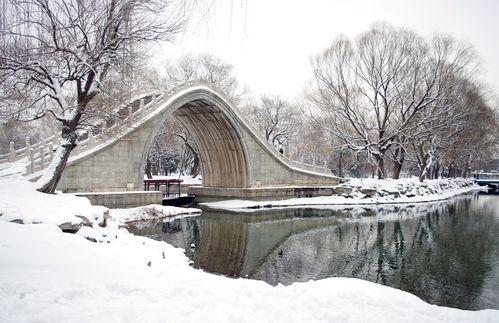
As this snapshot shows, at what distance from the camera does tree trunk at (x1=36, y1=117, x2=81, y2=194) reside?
566 inches

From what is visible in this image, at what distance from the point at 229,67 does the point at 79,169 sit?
3328 centimetres

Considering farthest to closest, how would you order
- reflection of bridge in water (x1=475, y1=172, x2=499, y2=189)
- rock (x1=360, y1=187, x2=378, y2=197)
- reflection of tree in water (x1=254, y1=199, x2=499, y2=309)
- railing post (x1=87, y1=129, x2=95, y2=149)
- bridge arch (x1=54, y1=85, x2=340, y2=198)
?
reflection of bridge in water (x1=475, y1=172, x2=499, y2=189) < rock (x1=360, y1=187, x2=378, y2=197) < bridge arch (x1=54, y1=85, x2=340, y2=198) < railing post (x1=87, y1=129, x2=95, y2=149) < reflection of tree in water (x1=254, y1=199, x2=499, y2=309)

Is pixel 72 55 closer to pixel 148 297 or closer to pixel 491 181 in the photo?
pixel 148 297

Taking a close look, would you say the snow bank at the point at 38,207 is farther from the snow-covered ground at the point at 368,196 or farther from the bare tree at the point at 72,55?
the snow-covered ground at the point at 368,196

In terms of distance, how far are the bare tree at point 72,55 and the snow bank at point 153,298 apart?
7.77 metres

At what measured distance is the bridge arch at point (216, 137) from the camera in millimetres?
29359

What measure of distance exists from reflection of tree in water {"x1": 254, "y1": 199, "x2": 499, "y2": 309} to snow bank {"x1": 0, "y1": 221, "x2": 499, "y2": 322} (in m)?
4.18

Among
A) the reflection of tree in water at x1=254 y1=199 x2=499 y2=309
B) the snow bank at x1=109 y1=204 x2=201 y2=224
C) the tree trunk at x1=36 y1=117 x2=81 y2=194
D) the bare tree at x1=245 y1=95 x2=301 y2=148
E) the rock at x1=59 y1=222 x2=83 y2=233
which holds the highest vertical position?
the bare tree at x1=245 y1=95 x2=301 y2=148

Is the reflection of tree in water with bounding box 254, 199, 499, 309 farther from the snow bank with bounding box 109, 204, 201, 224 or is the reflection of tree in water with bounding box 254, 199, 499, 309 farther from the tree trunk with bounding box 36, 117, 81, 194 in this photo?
the tree trunk with bounding box 36, 117, 81, 194

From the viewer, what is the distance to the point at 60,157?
14.7 metres

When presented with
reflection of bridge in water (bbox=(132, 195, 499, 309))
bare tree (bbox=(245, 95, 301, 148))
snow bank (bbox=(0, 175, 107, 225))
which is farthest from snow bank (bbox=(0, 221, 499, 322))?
bare tree (bbox=(245, 95, 301, 148))

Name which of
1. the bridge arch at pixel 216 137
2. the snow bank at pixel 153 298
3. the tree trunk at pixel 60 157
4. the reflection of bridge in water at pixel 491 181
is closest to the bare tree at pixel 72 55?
the tree trunk at pixel 60 157

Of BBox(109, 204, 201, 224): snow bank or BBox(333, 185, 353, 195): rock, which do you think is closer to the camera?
BBox(109, 204, 201, 224): snow bank

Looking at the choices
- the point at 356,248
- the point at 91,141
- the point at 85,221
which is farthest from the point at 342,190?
the point at 85,221
